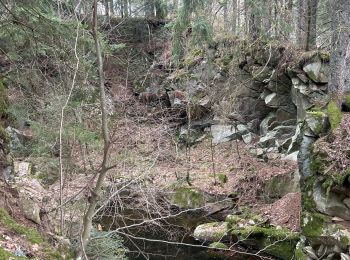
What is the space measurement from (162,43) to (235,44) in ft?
23.9

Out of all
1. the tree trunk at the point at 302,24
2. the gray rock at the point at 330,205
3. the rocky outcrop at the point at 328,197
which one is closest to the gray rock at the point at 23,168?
the rocky outcrop at the point at 328,197

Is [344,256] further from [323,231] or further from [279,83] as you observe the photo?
[279,83]

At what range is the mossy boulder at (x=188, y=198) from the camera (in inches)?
502

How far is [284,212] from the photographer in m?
10.4

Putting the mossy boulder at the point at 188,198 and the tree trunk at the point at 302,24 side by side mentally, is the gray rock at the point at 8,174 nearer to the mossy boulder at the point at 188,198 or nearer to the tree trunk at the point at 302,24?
the mossy boulder at the point at 188,198

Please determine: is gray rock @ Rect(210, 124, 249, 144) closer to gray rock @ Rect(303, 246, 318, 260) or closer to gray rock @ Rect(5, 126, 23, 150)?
gray rock @ Rect(5, 126, 23, 150)

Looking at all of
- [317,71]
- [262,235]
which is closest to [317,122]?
[262,235]

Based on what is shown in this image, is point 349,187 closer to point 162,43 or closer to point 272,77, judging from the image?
point 272,77

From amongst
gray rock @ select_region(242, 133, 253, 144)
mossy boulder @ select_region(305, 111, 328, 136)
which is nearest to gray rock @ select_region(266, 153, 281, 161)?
gray rock @ select_region(242, 133, 253, 144)

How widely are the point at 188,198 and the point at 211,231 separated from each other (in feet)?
8.76

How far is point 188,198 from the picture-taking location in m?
13.0

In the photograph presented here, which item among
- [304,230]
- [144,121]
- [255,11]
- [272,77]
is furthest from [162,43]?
[304,230]

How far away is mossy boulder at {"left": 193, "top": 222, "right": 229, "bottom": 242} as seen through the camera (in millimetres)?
10180

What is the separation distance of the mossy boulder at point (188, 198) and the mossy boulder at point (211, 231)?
178cm
